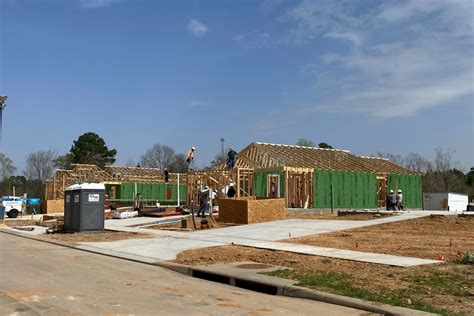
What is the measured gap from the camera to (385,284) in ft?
32.3

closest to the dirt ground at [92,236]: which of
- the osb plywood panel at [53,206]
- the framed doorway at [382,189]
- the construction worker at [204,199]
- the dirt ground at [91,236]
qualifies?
the dirt ground at [91,236]

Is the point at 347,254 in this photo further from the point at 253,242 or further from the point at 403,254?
the point at 253,242

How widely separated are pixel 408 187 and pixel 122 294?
130ft

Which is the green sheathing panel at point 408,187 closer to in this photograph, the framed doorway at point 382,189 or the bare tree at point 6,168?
the framed doorway at point 382,189

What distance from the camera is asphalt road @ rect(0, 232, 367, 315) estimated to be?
8.15 meters

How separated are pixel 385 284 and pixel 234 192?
72.1ft

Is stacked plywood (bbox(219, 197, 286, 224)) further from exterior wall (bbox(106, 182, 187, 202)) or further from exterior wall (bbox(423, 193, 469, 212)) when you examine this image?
exterior wall (bbox(106, 182, 187, 202))

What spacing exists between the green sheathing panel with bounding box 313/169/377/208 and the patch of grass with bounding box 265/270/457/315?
26.2m

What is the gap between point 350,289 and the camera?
9.40 metres

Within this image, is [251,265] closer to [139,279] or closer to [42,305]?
[139,279]

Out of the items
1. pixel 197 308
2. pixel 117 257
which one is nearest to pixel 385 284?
pixel 197 308

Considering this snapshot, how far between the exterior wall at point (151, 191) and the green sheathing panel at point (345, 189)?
1098 inches

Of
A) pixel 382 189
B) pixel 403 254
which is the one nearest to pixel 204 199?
pixel 403 254

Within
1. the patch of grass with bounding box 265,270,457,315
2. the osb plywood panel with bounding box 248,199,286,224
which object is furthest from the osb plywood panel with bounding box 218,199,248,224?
the patch of grass with bounding box 265,270,457,315
